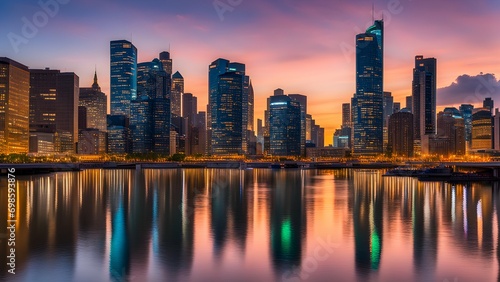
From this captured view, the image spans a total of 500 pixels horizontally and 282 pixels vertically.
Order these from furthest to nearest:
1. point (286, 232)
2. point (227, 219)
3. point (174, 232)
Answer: point (227, 219), point (286, 232), point (174, 232)

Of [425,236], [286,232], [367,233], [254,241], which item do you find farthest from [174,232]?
[425,236]

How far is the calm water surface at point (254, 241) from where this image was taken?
84.6 feet

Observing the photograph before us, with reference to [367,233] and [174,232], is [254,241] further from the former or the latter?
[367,233]

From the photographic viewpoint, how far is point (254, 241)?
3416 cm

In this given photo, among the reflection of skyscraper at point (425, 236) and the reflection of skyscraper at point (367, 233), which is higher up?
the reflection of skyscraper at point (367, 233)

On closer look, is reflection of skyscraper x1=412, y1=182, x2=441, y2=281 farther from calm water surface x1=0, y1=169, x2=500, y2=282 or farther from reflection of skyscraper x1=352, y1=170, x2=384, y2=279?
reflection of skyscraper x1=352, y1=170, x2=384, y2=279

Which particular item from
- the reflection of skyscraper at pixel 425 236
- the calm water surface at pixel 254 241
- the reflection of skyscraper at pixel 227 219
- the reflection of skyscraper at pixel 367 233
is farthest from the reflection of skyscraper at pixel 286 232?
the reflection of skyscraper at pixel 425 236

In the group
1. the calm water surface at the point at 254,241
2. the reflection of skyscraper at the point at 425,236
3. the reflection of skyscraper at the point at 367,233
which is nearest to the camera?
the calm water surface at the point at 254,241

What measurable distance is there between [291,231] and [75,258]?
1650cm

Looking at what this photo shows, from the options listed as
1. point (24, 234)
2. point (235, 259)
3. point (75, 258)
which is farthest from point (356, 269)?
point (24, 234)

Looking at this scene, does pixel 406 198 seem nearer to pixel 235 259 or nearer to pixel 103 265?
pixel 235 259

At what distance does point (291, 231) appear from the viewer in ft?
126

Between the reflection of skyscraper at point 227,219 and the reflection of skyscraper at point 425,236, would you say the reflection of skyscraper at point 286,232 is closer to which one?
the reflection of skyscraper at point 227,219

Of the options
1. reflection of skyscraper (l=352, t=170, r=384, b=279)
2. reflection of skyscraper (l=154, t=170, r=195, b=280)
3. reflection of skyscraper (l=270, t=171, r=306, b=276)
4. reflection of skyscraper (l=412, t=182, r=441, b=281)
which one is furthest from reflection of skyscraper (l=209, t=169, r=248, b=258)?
reflection of skyscraper (l=412, t=182, r=441, b=281)
